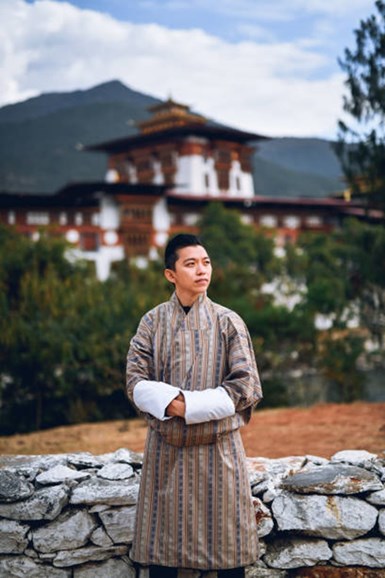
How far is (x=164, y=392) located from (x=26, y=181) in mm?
47149

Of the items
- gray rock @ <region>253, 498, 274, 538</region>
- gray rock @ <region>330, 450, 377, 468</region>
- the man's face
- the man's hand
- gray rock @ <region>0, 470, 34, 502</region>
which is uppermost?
the man's face

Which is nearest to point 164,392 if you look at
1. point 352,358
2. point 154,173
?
point 352,358

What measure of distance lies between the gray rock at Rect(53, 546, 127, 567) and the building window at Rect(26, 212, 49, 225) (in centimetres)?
2396

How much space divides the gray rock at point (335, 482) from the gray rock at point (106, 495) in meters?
0.66

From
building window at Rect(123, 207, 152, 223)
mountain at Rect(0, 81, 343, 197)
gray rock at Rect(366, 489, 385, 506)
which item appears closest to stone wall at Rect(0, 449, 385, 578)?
gray rock at Rect(366, 489, 385, 506)

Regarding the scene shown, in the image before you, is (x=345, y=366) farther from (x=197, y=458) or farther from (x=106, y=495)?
(x=197, y=458)

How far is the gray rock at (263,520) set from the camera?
2.93 metres

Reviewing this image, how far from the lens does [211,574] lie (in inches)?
113

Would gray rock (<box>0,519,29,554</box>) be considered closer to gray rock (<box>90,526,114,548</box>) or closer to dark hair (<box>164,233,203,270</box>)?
gray rock (<box>90,526,114,548</box>)

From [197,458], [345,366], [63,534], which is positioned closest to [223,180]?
[345,366]

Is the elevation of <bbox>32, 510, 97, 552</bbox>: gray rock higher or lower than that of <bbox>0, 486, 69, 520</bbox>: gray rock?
lower

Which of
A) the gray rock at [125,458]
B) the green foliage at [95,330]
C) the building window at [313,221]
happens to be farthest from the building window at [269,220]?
the gray rock at [125,458]

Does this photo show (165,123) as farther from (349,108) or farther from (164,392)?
(164,392)

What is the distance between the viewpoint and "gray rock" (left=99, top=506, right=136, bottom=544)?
2951 mm
